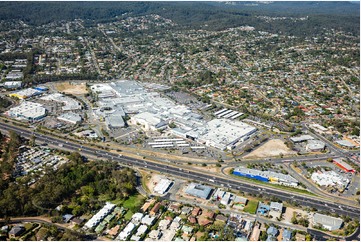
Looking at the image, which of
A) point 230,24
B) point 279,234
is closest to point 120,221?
point 279,234

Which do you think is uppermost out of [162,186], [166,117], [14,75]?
[166,117]

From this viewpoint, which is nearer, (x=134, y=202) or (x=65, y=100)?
(x=134, y=202)

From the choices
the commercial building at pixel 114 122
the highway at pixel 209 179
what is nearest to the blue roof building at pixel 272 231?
the highway at pixel 209 179

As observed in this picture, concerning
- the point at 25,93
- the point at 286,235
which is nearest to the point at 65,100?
the point at 25,93

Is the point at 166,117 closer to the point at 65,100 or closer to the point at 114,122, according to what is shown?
the point at 114,122

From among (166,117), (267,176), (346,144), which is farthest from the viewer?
(166,117)

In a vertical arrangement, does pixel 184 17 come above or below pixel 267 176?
above

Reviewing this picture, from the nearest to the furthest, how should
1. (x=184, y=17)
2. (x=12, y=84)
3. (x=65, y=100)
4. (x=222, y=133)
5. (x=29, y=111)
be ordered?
(x=222, y=133), (x=29, y=111), (x=65, y=100), (x=12, y=84), (x=184, y=17)
